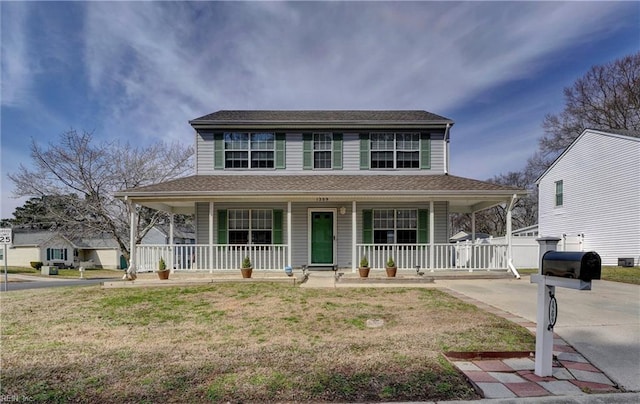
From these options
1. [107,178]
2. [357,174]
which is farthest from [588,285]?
[107,178]

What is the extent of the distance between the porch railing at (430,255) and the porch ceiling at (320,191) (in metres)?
1.65

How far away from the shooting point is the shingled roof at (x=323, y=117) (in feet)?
40.0

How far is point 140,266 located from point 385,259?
8.62 metres

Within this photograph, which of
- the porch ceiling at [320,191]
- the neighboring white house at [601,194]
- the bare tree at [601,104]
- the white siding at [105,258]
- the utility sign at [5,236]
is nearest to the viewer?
the porch ceiling at [320,191]

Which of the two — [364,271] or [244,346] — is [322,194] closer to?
[364,271]

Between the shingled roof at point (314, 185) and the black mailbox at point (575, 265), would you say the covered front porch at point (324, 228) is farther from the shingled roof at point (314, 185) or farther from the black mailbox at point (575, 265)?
the black mailbox at point (575, 265)

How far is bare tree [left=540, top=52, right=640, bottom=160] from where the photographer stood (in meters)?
24.8

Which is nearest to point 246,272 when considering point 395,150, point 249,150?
point 249,150

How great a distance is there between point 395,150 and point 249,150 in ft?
18.8

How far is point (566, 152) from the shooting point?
60.3ft

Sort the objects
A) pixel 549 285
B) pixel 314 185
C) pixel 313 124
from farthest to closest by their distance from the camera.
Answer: pixel 313 124
pixel 314 185
pixel 549 285

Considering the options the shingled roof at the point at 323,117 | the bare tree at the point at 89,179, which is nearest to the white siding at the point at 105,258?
the bare tree at the point at 89,179

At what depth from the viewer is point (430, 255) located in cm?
1070

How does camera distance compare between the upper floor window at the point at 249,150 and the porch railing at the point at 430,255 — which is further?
the upper floor window at the point at 249,150
